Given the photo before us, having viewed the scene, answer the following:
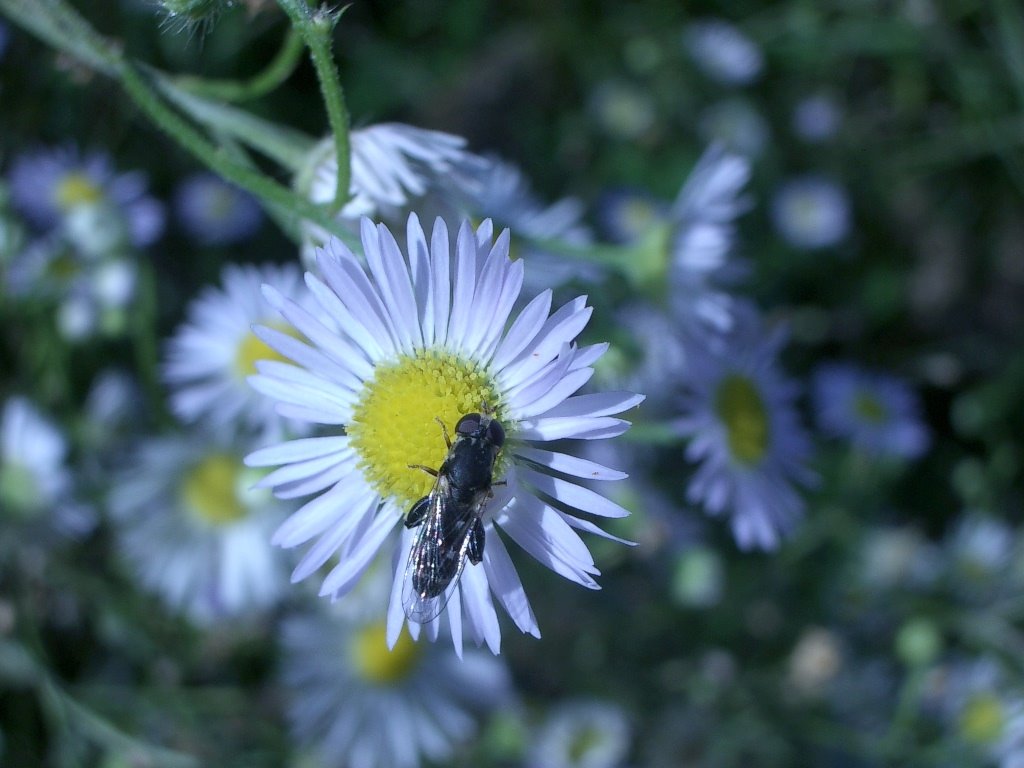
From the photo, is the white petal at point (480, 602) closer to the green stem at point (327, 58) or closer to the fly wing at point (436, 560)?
the fly wing at point (436, 560)

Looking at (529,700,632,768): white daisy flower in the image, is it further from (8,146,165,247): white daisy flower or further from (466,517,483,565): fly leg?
(8,146,165,247): white daisy flower

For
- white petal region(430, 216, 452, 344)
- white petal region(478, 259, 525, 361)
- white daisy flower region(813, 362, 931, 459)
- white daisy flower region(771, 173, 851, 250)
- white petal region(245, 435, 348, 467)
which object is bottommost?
white petal region(245, 435, 348, 467)

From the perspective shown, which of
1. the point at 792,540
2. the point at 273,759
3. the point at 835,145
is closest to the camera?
the point at 273,759

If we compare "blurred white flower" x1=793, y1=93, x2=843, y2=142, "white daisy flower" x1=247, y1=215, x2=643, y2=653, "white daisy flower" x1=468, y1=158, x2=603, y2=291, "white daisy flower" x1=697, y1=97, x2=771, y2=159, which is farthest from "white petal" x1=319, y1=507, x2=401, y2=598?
"blurred white flower" x1=793, y1=93, x2=843, y2=142

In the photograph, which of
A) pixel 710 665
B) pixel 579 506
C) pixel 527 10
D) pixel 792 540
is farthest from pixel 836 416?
pixel 579 506

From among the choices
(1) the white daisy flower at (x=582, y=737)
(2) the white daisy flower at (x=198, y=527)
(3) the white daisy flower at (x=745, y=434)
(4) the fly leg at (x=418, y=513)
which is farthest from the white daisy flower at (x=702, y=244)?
(1) the white daisy flower at (x=582, y=737)

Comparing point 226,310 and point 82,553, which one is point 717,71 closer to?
point 226,310
